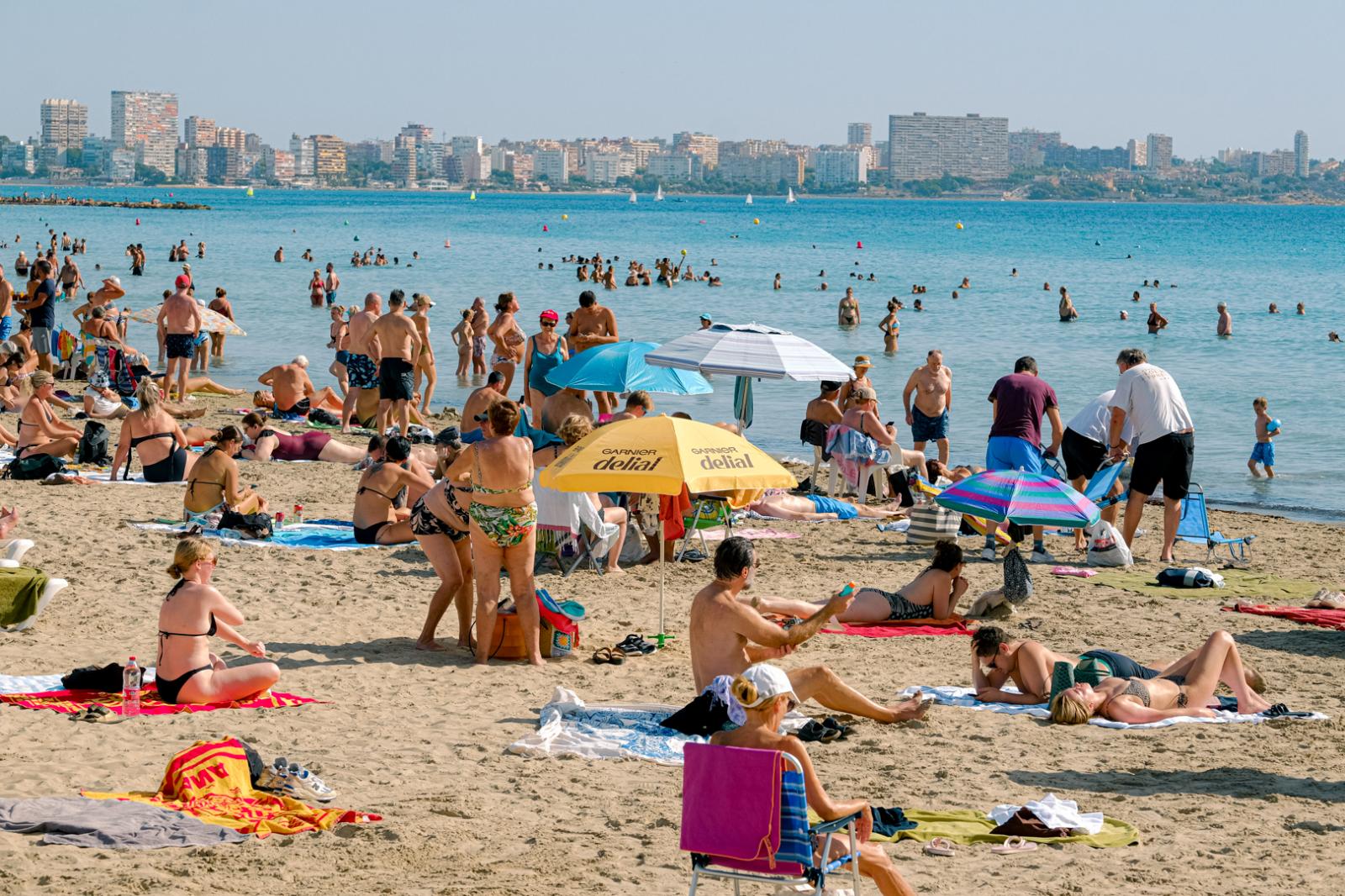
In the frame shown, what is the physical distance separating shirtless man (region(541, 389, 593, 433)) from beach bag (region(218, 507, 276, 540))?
2.43 meters

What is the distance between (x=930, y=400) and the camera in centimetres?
1473

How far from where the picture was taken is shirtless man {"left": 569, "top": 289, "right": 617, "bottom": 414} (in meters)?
14.6

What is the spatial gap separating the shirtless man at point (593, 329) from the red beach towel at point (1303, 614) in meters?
6.47

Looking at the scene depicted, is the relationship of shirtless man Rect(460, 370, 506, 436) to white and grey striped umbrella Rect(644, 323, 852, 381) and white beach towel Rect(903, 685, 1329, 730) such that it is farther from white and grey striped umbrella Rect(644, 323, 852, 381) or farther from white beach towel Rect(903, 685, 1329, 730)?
white beach towel Rect(903, 685, 1329, 730)

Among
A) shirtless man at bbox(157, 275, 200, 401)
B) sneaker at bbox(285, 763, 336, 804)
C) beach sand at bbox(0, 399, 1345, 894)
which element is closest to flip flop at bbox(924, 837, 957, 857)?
beach sand at bbox(0, 399, 1345, 894)

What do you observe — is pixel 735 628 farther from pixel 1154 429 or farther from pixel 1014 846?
pixel 1154 429

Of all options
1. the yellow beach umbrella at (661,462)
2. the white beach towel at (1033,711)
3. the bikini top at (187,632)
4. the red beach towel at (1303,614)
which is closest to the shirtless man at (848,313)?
the red beach towel at (1303,614)

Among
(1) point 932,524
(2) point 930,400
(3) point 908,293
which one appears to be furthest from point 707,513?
(3) point 908,293

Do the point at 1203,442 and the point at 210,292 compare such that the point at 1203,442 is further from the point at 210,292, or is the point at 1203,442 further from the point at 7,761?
the point at 210,292

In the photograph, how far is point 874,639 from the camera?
9086 millimetres

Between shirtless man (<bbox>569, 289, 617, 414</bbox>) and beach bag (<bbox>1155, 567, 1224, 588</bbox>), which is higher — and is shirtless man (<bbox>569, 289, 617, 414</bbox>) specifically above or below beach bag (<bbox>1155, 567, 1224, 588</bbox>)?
above

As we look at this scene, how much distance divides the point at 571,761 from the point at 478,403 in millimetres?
6829

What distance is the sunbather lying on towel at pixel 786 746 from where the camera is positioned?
15.7 feet

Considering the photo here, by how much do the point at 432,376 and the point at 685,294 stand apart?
2640 centimetres
